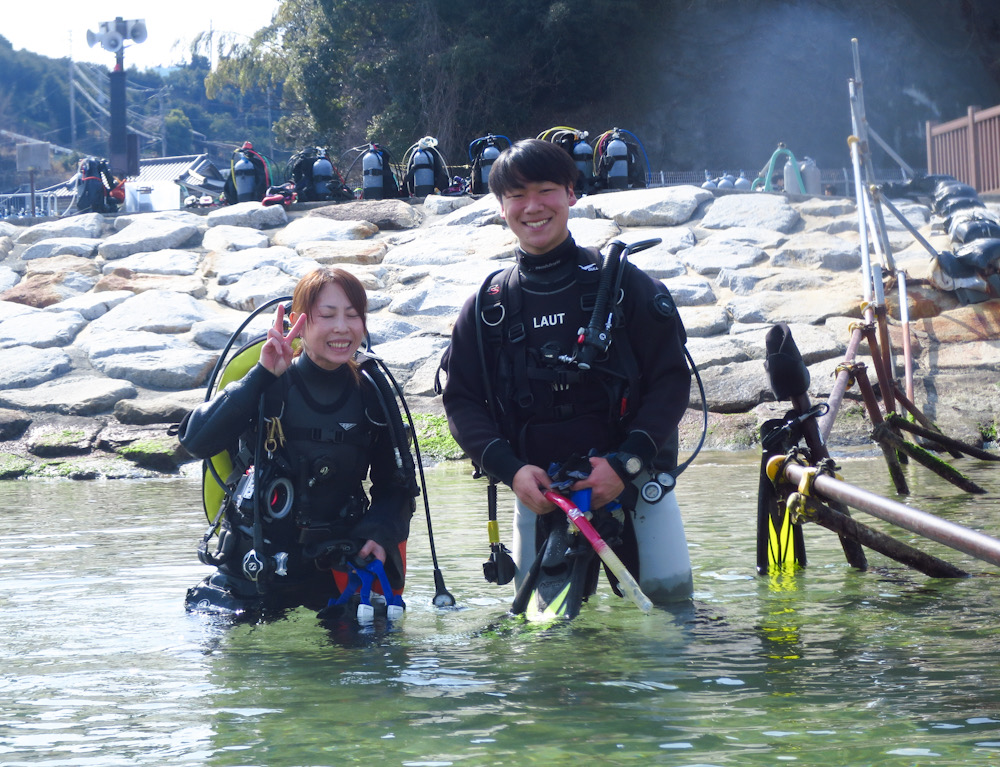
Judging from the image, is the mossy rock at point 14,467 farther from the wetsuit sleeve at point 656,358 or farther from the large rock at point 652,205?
the wetsuit sleeve at point 656,358

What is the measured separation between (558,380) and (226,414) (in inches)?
40.9

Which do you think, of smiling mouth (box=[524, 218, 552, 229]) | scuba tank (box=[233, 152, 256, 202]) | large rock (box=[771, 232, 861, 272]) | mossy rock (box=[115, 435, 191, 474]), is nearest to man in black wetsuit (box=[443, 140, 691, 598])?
smiling mouth (box=[524, 218, 552, 229])

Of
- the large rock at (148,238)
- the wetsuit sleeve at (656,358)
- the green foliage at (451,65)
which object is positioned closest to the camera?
the wetsuit sleeve at (656,358)

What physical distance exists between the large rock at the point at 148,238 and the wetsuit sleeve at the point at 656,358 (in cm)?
1096

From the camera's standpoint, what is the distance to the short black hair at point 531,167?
3396 millimetres

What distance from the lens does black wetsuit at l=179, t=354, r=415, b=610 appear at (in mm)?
3627

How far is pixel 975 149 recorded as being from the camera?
1496 cm

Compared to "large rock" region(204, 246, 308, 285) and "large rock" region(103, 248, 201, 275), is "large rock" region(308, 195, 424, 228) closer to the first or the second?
"large rock" region(204, 246, 308, 285)

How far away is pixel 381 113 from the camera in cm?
2892

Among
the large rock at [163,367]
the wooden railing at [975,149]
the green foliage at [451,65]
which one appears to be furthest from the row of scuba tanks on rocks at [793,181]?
the green foliage at [451,65]

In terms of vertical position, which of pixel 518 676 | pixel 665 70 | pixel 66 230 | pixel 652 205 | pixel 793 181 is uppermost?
pixel 665 70

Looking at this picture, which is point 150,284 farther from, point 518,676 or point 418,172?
point 518,676

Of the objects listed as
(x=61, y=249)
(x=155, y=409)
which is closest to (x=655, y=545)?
(x=155, y=409)

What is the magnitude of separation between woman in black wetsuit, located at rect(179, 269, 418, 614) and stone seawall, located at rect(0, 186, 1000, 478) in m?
5.06
